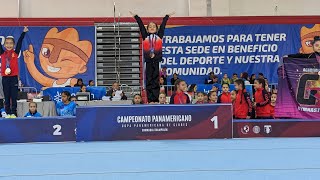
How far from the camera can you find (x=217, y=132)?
9242 mm

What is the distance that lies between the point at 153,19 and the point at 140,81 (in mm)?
2563

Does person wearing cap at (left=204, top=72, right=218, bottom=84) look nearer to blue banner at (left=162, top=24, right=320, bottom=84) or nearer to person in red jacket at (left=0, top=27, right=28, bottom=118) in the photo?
blue banner at (left=162, top=24, right=320, bottom=84)

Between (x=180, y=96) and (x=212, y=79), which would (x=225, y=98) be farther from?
(x=212, y=79)

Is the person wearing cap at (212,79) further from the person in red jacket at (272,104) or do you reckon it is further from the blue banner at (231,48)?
the person in red jacket at (272,104)

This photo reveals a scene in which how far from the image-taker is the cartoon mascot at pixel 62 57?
1894 cm

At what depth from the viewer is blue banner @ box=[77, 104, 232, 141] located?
356 inches

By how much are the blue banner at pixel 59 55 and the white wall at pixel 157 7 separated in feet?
3.18

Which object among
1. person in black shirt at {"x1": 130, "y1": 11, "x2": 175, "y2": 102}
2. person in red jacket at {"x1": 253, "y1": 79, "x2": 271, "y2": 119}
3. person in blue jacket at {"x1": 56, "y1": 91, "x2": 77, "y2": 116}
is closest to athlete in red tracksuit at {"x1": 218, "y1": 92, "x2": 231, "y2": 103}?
person in red jacket at {"x1": 253, "y1": 79, "x2": 271, "y2": 119}

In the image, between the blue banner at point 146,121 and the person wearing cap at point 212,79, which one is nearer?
the blue banner at point 146,121

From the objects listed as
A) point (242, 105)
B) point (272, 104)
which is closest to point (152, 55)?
point (242, 105)

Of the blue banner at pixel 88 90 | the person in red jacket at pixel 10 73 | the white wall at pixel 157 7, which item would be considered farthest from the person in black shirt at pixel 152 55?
the white wall at pixel 157 7

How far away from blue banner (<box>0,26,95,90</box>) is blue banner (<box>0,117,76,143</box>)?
9.76m

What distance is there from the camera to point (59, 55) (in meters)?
19.0

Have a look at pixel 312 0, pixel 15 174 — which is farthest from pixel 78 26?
pixel 15 174
